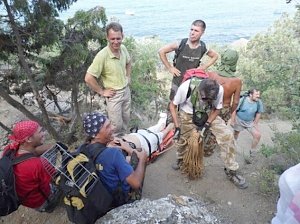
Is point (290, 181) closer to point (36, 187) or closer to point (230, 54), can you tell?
point (36, 187)

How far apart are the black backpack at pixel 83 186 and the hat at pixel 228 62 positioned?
2.39m

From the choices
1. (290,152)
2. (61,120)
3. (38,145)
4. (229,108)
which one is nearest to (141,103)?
(61,120)

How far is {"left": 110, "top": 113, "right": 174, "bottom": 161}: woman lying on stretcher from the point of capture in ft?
14.9

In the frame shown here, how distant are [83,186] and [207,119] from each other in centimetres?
204

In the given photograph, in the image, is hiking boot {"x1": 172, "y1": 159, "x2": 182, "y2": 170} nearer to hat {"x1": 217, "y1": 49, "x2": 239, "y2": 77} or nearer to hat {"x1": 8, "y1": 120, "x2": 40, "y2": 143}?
hat {"x1": 217, "y1": 49, "x2": 239, "y2": 77}

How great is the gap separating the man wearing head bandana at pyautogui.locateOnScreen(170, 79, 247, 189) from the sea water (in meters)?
20.9

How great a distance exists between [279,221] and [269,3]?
199 ft

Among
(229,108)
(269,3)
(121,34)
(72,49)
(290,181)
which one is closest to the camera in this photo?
(290,181)

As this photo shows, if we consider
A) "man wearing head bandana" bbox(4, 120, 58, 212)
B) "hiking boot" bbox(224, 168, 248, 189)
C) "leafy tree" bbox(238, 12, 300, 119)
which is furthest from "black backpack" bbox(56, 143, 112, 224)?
"leafy tree" bbox(238, 12, 300, 119)

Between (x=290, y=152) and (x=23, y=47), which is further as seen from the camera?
(x=23, y=47)

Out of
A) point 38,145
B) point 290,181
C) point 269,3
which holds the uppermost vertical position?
point 290,181

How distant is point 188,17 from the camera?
4500cm

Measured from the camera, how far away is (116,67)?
4855mm

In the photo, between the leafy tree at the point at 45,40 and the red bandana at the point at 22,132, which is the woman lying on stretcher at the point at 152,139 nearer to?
the red bandana at the point at 22,132
